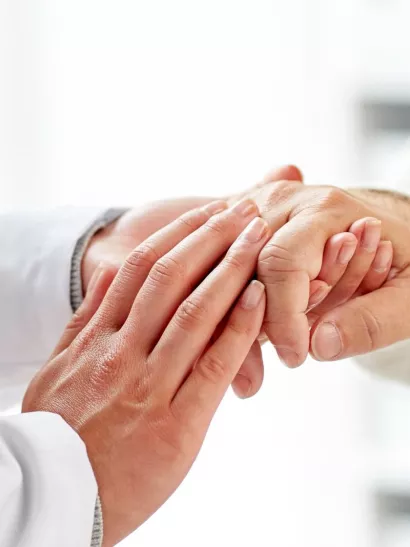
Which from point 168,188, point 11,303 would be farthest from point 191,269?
point 168,188

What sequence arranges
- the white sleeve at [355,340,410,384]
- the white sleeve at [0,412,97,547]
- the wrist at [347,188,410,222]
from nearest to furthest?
the white sleeve at [0,412,97,547]
the wrist at [347,188,410,222]
the white sleeve at [355,340,410,384]

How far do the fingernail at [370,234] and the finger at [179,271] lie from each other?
0.10 meters

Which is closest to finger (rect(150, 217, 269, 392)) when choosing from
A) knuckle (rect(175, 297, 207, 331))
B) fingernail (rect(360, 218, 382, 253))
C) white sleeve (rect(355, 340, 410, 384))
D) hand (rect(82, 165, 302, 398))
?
knuckle (rect(175, 297, 207, 331))

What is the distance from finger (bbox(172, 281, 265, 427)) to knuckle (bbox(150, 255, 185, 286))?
0.18ft

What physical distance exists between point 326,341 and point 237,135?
3.67 ft

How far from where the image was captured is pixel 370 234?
2.35 feet

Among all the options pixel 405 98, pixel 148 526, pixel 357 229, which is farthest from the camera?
pixel 405 98

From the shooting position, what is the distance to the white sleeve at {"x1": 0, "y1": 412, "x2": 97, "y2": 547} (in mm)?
490

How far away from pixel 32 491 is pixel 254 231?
0.98 ft

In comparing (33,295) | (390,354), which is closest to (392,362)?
(390,354)

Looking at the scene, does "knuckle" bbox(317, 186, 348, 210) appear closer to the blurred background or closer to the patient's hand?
the patient's hand

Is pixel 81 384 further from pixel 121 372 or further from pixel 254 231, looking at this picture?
pixel 254 231

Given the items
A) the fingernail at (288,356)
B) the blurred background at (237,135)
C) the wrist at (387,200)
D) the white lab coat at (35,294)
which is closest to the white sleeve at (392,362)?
the white lab coat at (35,294)

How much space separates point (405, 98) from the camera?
1805mm
